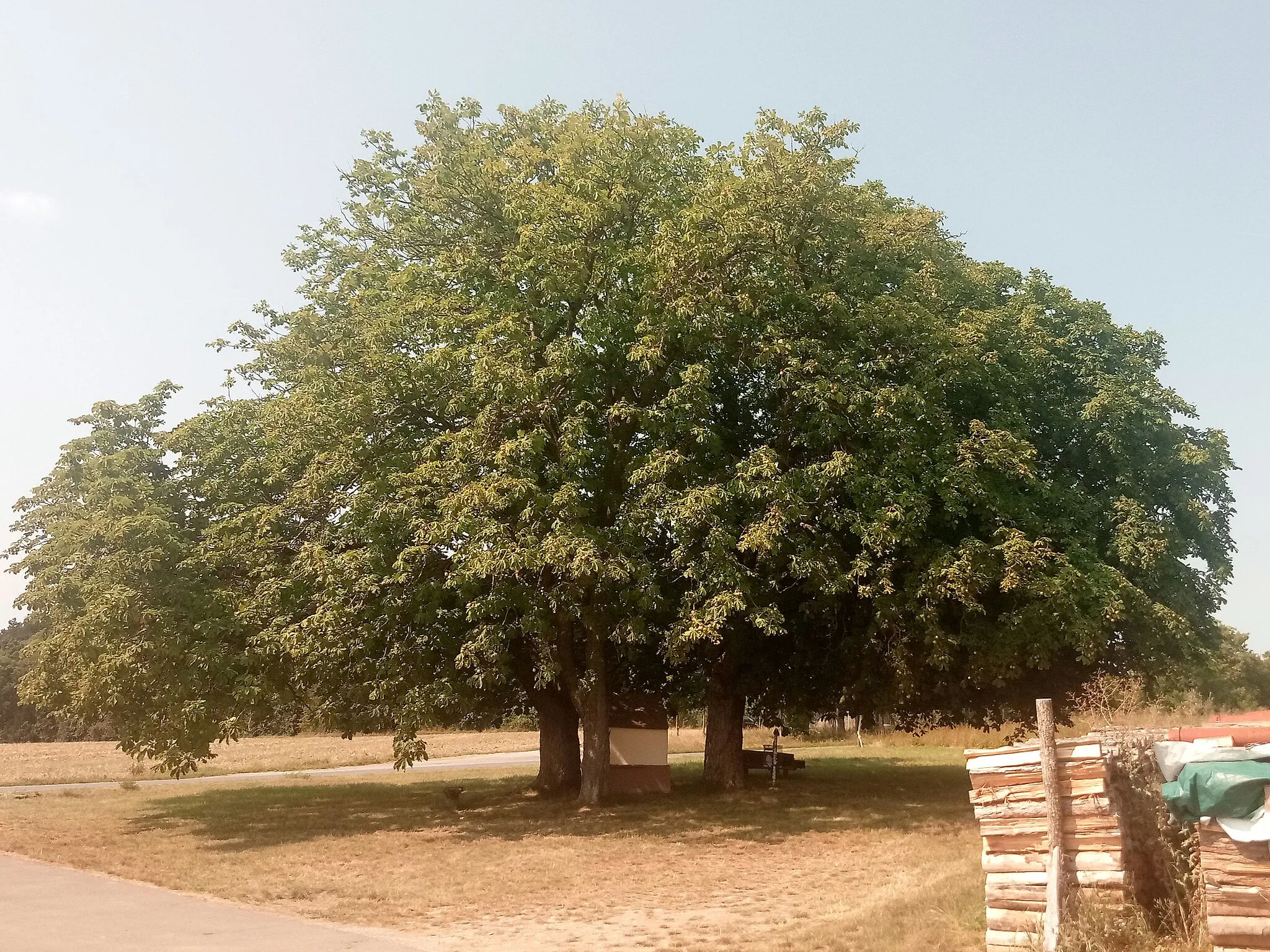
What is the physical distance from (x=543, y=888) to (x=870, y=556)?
908 centimetres

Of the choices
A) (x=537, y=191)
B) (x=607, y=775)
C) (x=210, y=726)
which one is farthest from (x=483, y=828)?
(x=537, y=191)

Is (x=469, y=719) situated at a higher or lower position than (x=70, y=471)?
lower

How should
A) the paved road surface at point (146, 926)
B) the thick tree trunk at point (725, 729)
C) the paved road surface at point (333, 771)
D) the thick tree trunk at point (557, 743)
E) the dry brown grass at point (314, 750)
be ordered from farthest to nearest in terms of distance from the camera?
Result: the dry brown grass at point (314, 750) < the paved road surface at point (333, 771) < the thick tree trunk at point (557, 743) < the thick tree trunk at point (725, 729) < the paved road surface at point (146, 926)

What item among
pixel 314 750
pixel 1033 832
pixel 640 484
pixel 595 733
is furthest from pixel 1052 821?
pixel 314 750

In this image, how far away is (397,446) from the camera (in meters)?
19.9

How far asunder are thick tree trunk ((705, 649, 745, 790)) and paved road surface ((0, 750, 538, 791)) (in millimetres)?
13549

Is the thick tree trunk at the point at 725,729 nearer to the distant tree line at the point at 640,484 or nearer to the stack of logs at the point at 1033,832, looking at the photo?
the distant tree line at the point at 640,484

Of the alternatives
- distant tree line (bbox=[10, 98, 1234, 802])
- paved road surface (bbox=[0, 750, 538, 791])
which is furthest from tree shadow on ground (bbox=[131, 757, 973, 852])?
paved road surface (bbox=[0, 750, 538, 791])

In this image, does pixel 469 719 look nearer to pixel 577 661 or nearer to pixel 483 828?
pixel 577 661

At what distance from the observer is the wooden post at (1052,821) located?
8305 mm

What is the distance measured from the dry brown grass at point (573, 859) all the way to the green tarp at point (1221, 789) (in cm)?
238

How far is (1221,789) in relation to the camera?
758 centimetres

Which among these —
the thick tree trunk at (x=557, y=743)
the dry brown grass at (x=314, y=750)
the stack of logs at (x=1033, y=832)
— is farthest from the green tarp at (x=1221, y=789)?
the thick tree trunk at (x=557, y=743)

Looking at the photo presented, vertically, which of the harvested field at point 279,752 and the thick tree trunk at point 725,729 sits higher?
the thick tree trunk at point 725,729
